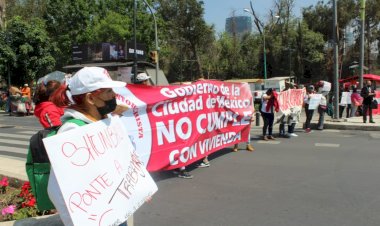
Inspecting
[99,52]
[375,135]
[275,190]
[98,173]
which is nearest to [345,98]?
A: [375,135]

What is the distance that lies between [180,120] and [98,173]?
5133 millimetres

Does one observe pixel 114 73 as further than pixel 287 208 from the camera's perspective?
Yes

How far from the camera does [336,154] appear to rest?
9.63 m

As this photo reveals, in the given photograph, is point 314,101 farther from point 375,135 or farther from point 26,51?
point 26,51

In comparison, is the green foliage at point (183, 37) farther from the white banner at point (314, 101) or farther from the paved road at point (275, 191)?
the paved road at point (275, 191)

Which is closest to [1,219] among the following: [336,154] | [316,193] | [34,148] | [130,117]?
[34,148]

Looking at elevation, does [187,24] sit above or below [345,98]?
above

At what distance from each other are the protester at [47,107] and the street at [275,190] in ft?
5.05

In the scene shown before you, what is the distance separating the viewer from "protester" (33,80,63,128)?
5.02m

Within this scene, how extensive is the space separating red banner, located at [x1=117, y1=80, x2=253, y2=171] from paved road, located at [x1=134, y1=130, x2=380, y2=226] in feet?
1.33

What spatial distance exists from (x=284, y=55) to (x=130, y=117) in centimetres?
5667

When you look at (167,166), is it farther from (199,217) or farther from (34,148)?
(34,148)

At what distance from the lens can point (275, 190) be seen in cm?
654

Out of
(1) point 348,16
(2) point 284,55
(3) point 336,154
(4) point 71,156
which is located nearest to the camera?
(4) point 71,156
